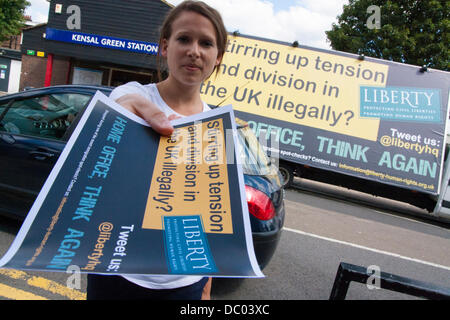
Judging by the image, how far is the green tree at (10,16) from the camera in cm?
2451

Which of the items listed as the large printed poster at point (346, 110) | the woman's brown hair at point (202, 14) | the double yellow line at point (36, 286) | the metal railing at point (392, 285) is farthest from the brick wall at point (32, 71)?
the metal railing at point (392, 285)

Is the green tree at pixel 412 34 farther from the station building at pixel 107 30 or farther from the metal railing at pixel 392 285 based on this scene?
the metal railing at pixel 392 285

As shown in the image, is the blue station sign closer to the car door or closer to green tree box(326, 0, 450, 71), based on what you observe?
green tree box(326, 0, 450, 71)

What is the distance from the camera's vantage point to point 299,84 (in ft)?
26.2

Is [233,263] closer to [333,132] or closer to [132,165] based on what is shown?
[132,165]

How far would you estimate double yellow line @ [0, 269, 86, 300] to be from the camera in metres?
2.40

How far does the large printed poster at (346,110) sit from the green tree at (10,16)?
1001 inches

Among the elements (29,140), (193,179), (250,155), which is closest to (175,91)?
(193,179)

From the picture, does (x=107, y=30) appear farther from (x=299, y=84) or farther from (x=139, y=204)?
(x=139, y=204)

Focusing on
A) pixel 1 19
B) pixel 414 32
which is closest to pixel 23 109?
pixel 414 32

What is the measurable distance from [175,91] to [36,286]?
2429mm
